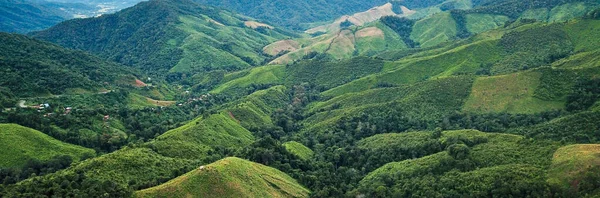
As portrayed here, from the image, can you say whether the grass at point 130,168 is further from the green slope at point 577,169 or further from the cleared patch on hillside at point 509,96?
the cleared patch on hillside at point 509,96

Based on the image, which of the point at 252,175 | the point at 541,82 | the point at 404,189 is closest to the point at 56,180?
the point at 252,175

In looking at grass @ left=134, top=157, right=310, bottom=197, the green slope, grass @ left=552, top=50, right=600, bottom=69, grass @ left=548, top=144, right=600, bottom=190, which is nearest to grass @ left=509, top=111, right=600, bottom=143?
grass @ left=548, top=144, right=600, bottom=190

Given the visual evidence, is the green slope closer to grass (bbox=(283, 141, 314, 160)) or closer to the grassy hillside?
the grassy hillside

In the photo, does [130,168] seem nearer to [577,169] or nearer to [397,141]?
[397,141]

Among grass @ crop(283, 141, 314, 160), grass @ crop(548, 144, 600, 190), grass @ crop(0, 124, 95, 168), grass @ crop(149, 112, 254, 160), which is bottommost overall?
grass @ crop(283, 141, 314, 160)

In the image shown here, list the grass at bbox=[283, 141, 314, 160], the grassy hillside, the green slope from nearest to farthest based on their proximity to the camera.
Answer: the green slope → the grassy hillside → the grass at bbox=[283, 141, 314, 160]

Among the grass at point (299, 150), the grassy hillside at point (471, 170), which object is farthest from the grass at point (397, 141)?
the grass at point (299, 150)
